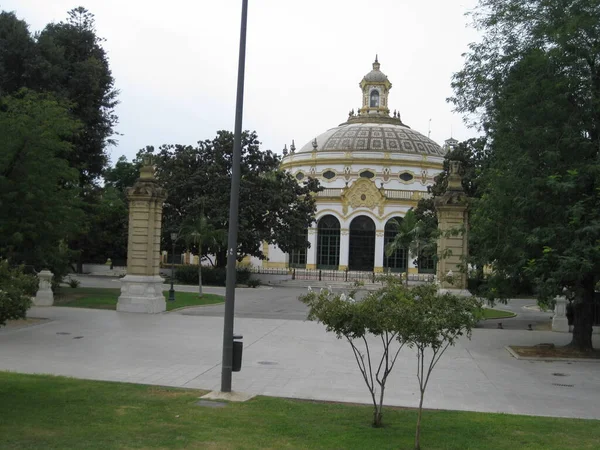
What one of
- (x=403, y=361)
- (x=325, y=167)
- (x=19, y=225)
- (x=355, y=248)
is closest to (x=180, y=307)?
(x=19, y=225)

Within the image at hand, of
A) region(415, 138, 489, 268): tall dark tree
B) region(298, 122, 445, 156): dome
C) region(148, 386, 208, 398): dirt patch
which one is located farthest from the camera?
region(298, 122, 445, 156): dome

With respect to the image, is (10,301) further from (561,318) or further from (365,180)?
(365,180)

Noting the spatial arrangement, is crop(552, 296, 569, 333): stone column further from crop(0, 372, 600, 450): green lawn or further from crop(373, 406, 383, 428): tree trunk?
crop(373, 406, 383, 428): tree trunk

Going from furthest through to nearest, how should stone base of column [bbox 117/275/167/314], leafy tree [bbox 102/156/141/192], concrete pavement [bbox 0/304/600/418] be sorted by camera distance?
leafy tree [bbox 102/156/141/192] → stone base of column [bbox 117/275/167/314] → concrete pavement [bbox 0/304/600/418]

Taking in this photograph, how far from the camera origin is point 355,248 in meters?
67.6

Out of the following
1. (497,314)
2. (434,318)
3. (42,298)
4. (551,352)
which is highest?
(434,318)

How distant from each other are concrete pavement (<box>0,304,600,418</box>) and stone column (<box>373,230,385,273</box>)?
43613 millimetres

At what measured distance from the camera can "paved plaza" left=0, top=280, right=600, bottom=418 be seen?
38.9ft

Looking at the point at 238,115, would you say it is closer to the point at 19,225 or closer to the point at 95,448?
the point at 95,448

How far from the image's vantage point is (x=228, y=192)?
4538 centimetres

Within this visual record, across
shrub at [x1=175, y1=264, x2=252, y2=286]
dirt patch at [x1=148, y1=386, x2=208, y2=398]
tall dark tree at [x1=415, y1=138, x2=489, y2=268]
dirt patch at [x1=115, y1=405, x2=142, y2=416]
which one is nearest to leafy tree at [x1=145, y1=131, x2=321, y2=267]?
shrub at [x1=175, y1=264, x2=252, y2=286]

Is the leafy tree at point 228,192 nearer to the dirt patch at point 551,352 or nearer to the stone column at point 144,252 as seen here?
the stone column at point 144,252

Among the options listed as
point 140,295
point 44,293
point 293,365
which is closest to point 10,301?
point 293,365

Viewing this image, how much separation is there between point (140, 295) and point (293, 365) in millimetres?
11705
